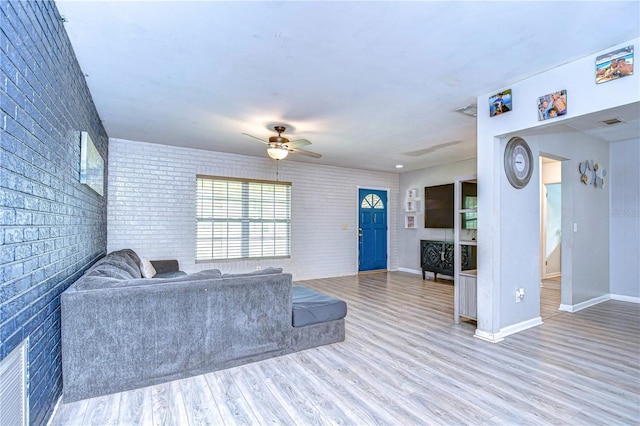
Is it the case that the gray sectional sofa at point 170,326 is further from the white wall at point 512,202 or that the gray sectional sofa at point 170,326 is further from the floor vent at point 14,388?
the white wall at point 512,202

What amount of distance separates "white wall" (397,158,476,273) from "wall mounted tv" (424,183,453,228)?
0.51 ft

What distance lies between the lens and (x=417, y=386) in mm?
2422

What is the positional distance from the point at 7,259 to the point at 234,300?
160 cm

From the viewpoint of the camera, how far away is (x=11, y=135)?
4.53 feet

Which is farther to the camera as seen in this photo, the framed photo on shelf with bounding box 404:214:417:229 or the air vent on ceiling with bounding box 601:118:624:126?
the framed photo on shelf with bounding box 404:214:417:229

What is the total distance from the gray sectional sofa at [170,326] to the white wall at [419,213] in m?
4.88

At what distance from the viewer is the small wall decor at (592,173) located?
15.2 ft

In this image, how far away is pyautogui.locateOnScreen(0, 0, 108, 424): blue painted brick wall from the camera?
53.5 inches

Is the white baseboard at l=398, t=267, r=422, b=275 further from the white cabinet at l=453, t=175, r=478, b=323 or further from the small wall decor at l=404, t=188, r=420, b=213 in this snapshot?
the white cabinet at l=453, t=175, r=478, b=323

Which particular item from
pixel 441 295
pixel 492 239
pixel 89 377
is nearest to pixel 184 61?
pixel 89 377

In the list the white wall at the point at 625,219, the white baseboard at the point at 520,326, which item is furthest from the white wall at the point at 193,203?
the white wall at the point at 625,219

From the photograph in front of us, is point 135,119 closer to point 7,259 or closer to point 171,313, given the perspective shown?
point 171,313

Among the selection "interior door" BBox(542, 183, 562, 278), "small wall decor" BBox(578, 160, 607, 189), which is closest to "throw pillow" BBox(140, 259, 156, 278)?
"small wall decor" BBox(578, 160, 607, 189)

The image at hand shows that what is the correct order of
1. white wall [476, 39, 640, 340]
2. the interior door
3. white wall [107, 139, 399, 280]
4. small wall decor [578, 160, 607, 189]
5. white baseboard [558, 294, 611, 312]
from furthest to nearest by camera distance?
the interior door < white wall [107, 139, 399, 280] < small wall decor [578, 160, 607, 189] < white baseboard [558, 294, 611, 312] < white wall [476, 39, 640, 340]
